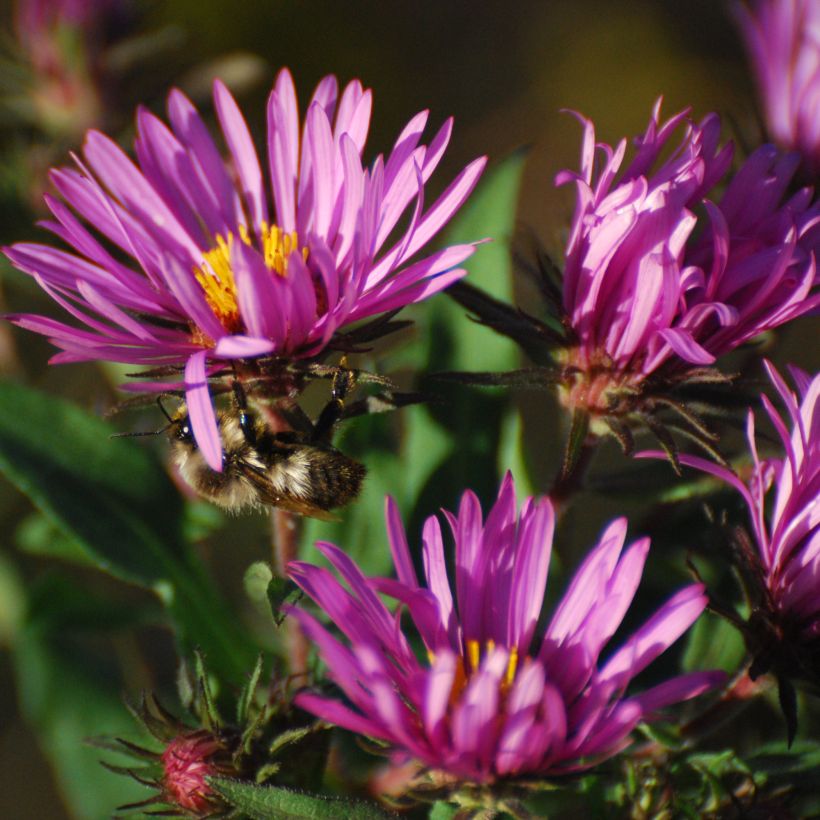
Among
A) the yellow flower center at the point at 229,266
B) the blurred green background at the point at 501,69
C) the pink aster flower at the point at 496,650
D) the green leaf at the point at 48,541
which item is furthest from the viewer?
the blurred green background at the point at 501,69

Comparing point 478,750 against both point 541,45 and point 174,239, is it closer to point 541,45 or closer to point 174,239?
point 174,239

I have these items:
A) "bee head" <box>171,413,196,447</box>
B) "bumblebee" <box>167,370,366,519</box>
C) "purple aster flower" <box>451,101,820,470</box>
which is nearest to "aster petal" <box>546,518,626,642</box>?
"purple aster flower" <box>451,101,820,470</box>

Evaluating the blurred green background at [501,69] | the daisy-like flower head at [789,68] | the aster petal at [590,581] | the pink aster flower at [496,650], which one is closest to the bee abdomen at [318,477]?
the pink aster flower at [496,650]

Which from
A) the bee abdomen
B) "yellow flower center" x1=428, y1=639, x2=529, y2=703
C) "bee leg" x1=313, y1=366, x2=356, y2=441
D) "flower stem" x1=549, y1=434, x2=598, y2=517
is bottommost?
"yellow flower center" x1=428, y1=639, x2=529, y2=703

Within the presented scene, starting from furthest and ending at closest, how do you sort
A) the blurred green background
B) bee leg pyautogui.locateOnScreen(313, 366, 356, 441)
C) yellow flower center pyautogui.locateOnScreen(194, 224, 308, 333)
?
the blurred green background < yellow flower center pyautogui.locateOnScreen(194, 224, 308, 333) < bee leg pyautogui.locateOnScreen(313, 366, 356, 441)

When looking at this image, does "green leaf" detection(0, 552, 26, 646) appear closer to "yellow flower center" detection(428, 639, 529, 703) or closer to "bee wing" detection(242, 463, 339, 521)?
"bee wing" detection(242, 463, 339, 521)

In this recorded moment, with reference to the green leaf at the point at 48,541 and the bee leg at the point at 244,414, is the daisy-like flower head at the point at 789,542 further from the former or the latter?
the green leaf at the point at 48,541

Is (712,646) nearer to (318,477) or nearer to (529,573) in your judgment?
(529,573)

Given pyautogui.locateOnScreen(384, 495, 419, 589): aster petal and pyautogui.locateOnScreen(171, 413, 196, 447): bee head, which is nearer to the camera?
pyautogui.locateOnScreen(384, 495, 419, 589): aster petal
